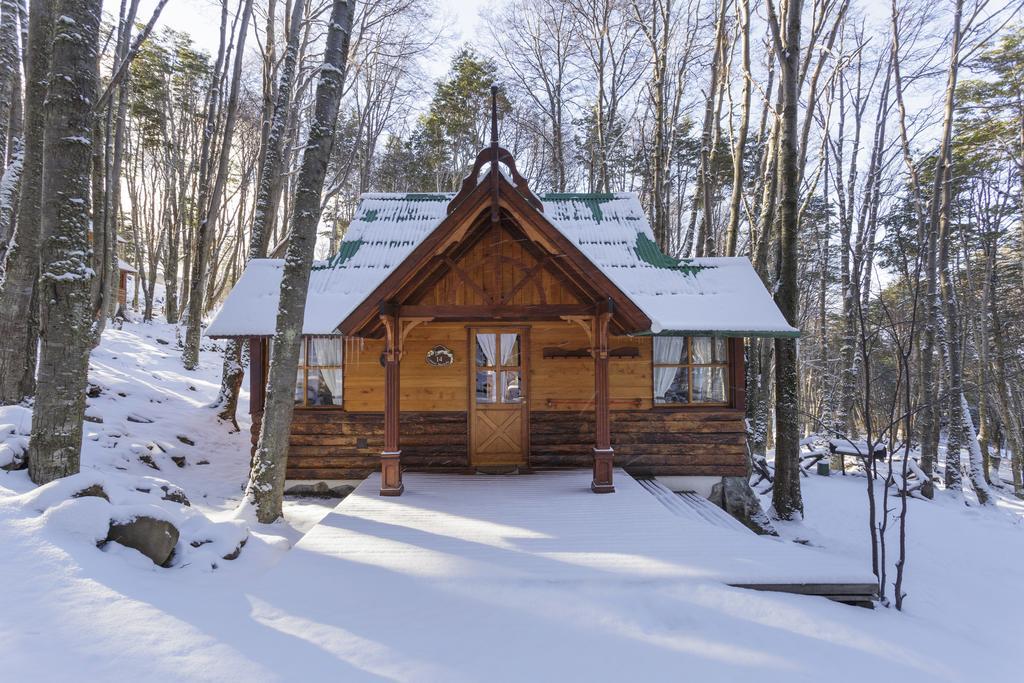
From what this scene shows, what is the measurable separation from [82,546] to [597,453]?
4862 mm

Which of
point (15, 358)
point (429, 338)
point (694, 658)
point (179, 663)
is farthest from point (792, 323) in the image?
point (15, 358)

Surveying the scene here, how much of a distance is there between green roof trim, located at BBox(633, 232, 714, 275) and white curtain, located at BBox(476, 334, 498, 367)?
300cm

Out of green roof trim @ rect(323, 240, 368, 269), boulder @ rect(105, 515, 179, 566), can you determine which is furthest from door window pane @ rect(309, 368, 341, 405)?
boulder @ rect(105, 515, 179, 566)

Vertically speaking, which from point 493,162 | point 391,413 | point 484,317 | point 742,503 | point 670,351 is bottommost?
point 742,503

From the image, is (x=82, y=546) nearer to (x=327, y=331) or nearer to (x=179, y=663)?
(x=179, y=663)

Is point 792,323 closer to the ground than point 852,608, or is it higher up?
higher up

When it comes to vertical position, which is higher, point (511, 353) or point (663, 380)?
point (511, 353)

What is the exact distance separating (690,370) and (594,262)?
2933 mm

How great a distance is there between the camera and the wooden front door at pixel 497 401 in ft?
25.1

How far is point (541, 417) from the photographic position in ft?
25.2

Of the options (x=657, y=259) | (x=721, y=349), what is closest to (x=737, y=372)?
(x=721, y=349)

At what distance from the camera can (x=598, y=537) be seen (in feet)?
15.4

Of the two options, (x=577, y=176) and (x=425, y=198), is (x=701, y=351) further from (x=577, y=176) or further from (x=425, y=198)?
(x=577, y=176)

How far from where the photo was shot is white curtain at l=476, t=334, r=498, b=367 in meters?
7.68
